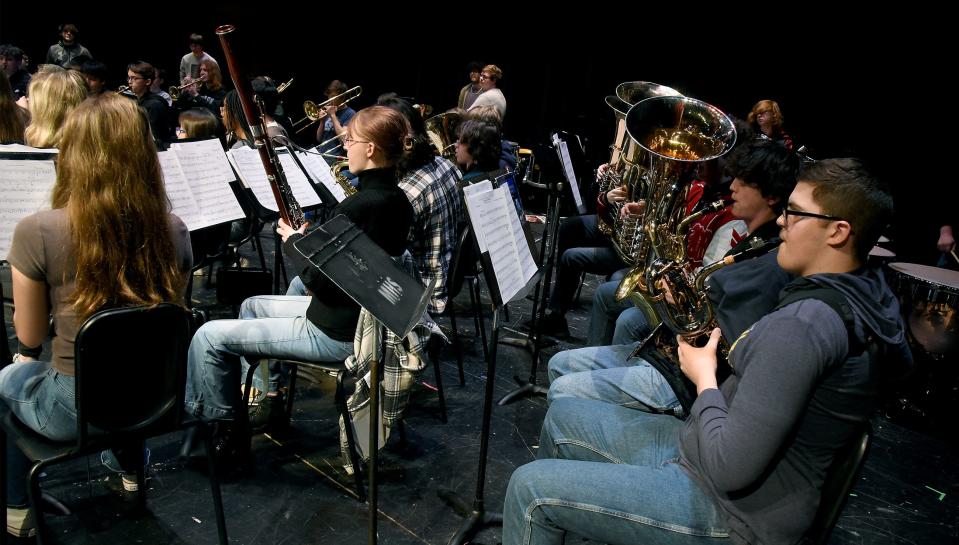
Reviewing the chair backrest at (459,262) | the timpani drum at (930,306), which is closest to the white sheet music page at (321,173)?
the chair backrest at (459,262)

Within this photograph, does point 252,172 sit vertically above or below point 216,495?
above

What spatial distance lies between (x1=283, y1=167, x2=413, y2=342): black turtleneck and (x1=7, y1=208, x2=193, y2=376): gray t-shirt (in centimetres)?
74

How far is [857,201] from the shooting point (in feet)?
5.05

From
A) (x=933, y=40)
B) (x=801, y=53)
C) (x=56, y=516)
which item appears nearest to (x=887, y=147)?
(x=933, y=40)

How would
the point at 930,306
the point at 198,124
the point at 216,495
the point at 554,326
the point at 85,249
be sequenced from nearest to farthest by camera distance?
the point at 85,249 < the point at 216,495 < the point at 930,306 < the point at 198,124 < the point at 554,326

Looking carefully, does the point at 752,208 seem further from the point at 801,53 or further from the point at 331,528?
the point at 801,53

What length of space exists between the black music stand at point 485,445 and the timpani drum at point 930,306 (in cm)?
253

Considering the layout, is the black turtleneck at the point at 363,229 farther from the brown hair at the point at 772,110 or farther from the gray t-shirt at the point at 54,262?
the brown hair at the point at 772,110

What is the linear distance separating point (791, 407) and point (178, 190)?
9.13 feet

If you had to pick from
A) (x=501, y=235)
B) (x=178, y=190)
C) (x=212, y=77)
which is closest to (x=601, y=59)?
(x=212, y=77)

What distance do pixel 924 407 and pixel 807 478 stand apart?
3.29 metres

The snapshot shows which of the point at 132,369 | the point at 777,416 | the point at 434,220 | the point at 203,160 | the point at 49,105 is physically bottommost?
the point at 132,369

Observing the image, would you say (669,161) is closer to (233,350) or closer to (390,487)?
(390,487)

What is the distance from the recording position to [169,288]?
2.01 meters
